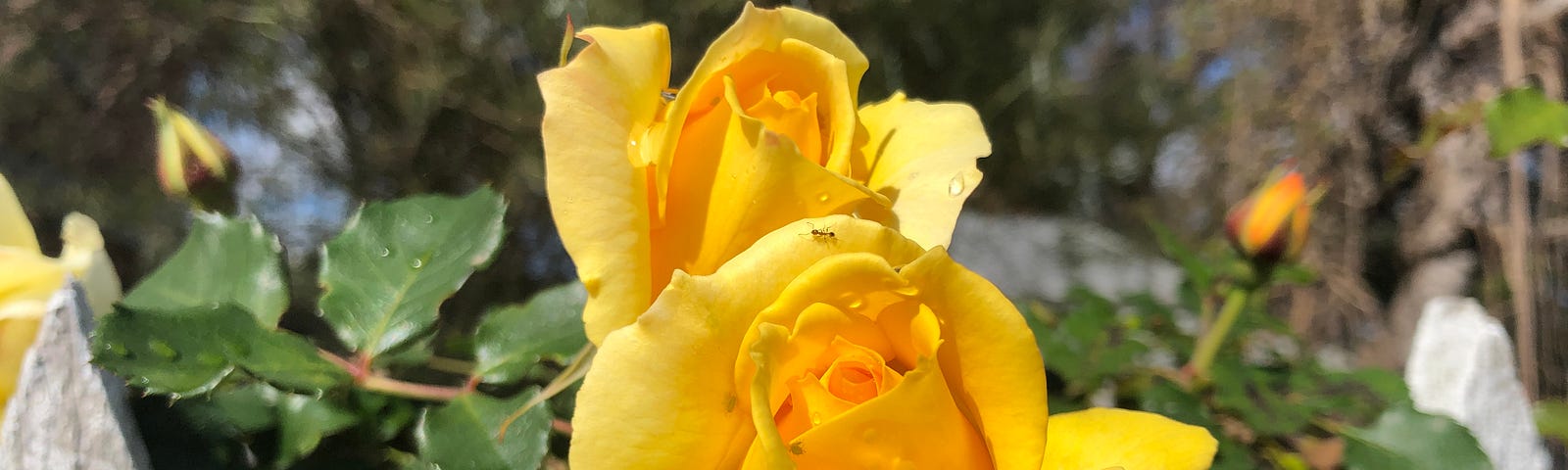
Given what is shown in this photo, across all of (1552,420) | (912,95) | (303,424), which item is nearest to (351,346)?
(303,424)

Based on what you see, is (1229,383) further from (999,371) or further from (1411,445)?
(999,371)

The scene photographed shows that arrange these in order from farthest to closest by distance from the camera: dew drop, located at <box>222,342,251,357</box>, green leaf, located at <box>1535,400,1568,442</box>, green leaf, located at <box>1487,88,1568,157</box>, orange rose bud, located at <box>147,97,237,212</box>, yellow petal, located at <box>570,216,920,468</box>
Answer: green leaf, located at <box>1535,400,1568,442</box>, green leaf, located at <box>1487,88,1568,157</box>, orange rose bud, located at <box>147,97,237,212</box>, dew drop, located at <box>222,342,251,357</box>, yellow petal, located at <box>570,216,920,468</box>

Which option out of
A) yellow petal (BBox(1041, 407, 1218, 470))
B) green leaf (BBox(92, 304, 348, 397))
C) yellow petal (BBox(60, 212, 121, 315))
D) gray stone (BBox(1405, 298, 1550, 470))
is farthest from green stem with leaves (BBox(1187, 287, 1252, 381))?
yellow petal (BBox(60, 212, 121, 315))

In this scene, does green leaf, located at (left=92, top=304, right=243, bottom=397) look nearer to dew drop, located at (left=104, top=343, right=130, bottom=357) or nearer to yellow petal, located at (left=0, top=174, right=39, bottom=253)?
dew drop, located at (left=104, top=343, right=130, bottom=357)

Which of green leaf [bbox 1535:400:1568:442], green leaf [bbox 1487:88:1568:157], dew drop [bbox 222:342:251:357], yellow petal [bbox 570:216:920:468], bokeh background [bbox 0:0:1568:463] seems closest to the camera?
yellow petal [bbox 570:216:920:468]

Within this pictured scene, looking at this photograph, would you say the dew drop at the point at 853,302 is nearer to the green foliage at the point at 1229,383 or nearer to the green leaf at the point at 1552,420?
the green foliage at the point at 1229,383

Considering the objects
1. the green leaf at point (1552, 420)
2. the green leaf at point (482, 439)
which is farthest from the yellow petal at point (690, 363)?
the green leaf at point (1552, 420)
